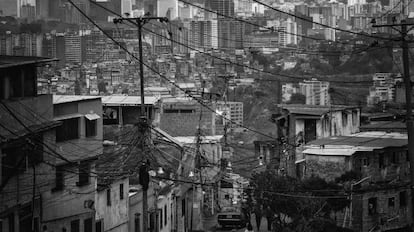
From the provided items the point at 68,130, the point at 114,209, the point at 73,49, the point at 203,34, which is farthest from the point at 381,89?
the point at 203,34

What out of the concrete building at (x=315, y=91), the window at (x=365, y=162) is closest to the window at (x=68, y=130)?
the window at (x=365, y=162)

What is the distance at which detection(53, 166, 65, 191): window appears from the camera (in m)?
15.9

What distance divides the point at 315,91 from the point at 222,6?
173ft

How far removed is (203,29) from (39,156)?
82.1 metres

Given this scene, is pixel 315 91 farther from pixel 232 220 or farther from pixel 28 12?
pixel 232 220

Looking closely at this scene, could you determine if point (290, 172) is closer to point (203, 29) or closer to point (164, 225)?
point (164, 225)

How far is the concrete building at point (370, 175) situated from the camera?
69.1 ft

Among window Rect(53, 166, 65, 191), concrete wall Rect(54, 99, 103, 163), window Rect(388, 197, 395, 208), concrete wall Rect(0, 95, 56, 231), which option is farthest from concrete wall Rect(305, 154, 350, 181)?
concrete wall Rect(0, 95, 56, 231)

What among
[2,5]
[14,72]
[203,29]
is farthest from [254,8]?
[14,72]

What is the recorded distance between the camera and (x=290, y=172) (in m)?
26.3

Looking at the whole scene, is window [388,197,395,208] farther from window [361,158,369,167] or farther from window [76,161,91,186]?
window [76,161,91,186]

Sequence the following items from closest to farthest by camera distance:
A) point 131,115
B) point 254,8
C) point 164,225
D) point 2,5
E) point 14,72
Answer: point 14,72, point 164,225, point 131,115, point 2,5, point 254,8

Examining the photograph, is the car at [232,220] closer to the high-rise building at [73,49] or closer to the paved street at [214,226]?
the paved street at [214,226]

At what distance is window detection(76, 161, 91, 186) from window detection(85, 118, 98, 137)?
0.53 metres
